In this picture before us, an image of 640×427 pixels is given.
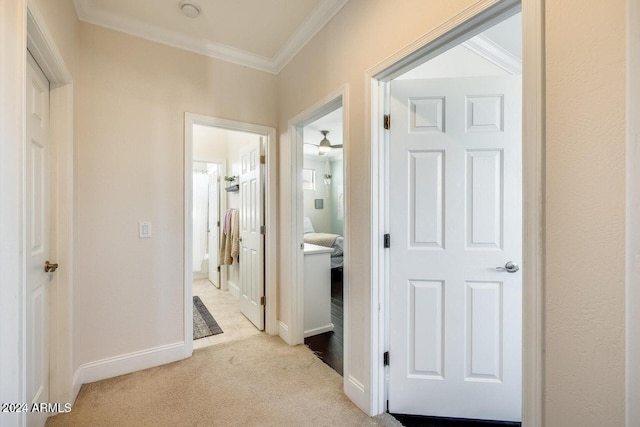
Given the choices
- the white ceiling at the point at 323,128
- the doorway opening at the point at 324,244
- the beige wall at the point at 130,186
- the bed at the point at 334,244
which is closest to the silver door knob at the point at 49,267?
the beige wall at the point at 130,186

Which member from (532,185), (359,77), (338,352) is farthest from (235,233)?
(532,185)

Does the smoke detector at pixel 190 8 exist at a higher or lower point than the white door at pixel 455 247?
higher

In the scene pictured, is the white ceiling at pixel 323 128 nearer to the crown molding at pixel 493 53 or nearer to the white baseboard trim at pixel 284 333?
the crown molding at pixel 493 53

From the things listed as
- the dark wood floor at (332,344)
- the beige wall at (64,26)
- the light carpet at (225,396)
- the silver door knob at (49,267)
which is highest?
the beige wall at (64,26)

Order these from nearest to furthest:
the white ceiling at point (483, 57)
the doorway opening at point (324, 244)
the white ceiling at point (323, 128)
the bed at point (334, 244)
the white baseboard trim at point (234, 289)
Answer: the white ceiling at point (483, 57), the doorway opening at point (324, 244), the white baseboard trim at point (234, 289), the white ceiling at point (323, 128), the bed at point (334, 244)

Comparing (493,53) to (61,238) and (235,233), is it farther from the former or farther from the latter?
(235,233)

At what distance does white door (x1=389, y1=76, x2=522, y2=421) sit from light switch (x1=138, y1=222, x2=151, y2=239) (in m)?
1.82

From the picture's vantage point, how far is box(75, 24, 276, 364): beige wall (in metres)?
1.94

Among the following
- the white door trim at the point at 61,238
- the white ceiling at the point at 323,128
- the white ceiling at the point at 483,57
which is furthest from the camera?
the white ceiling at the point at 323,128

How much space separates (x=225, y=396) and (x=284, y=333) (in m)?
0.84

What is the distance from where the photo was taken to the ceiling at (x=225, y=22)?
1906mm

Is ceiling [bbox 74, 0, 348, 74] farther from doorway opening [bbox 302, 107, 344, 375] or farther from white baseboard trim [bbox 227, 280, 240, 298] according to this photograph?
white baseboard trim [bbox 227, 280, 240, 298]

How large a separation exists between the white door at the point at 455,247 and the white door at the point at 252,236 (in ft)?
5.00

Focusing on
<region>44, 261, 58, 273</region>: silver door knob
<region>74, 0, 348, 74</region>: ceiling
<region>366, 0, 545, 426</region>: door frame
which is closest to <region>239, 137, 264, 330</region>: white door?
<region>74, 0, 348, 74</region>: ceiling
